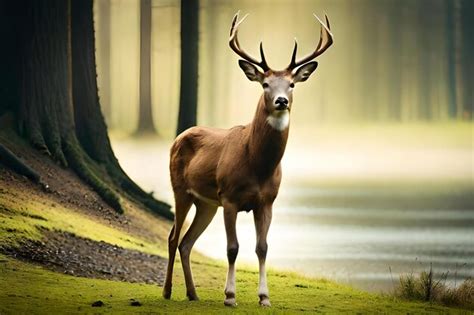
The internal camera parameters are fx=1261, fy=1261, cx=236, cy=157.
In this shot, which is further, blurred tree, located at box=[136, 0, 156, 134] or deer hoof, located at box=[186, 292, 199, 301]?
blurred tree, located at box=[136, 0, 156, 134]

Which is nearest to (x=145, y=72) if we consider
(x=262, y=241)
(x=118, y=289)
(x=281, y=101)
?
(x=118, y=289)

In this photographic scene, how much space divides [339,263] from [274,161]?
6636mm

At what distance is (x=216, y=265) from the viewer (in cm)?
1340

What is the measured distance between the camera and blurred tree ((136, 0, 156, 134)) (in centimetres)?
2122

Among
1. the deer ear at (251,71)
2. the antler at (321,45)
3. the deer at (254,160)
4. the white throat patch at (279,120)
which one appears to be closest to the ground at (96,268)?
the deer at (254,160)

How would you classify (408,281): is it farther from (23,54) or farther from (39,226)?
(23,54)

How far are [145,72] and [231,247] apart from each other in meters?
14.0

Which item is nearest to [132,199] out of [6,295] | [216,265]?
[216,265]

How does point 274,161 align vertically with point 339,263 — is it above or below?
above

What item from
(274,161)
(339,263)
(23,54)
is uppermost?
(23,54)

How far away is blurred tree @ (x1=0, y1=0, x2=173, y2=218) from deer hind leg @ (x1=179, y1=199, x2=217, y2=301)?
12.6 feet

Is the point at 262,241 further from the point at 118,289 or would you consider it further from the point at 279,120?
the point at 118,289

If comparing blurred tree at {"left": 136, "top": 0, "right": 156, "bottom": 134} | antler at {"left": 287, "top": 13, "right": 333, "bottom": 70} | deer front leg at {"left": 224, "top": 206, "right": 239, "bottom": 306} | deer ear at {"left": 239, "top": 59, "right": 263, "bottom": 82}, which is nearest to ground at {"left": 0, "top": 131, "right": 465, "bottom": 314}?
deer front leg at {"left": 224, "top": 206, "right": 239, "bottom": 306}

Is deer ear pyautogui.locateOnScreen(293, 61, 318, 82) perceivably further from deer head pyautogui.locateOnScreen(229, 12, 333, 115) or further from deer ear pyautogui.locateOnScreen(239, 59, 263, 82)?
deer ear pyautogui.locateOnScreen(239, 59, 263, 82)
